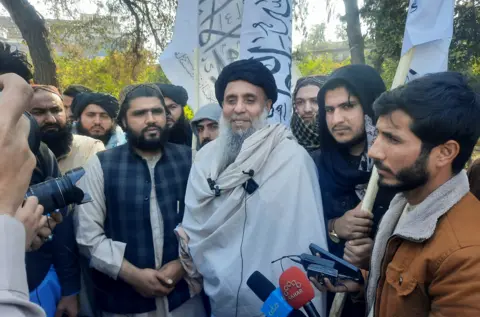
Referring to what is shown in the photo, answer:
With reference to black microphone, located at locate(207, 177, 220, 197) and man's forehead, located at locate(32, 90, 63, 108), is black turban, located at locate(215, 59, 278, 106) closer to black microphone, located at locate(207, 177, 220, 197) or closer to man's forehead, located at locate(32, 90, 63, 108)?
black microphone, located at locate(207, 177, 220, 197)

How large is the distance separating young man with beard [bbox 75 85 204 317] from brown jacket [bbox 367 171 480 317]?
4.25 ft

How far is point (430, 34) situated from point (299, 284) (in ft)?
4.53

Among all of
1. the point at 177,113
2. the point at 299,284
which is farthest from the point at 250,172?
the point at 177,113

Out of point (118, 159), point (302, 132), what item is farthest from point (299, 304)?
point (302, 132)

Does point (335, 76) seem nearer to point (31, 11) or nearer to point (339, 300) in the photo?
point (339, 300)

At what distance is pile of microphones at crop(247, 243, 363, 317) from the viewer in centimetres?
143

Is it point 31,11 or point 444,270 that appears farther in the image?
point 31,11

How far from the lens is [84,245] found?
2342 mm

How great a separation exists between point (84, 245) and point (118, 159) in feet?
1.80

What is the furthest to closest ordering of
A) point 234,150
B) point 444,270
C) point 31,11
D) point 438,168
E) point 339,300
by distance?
1. point 31,11
2. point 234,150
3. point 339,300
4. point 438,168
5. point 444,270

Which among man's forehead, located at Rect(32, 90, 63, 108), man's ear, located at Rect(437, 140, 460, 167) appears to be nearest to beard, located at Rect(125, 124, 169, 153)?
man's forehead, located at Rect(32, 90, 63, 108)

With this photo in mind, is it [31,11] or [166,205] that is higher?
[31,11]

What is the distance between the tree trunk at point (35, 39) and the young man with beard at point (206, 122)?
18.7 ft

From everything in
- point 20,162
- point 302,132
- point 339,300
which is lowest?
point 339,300
